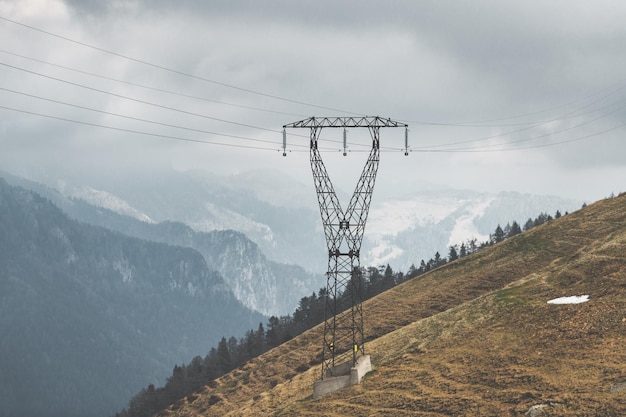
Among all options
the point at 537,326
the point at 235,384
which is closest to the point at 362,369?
the point at 537,326

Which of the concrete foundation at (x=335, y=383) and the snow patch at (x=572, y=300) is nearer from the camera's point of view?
the concrete foundation at (x=335, y=383)

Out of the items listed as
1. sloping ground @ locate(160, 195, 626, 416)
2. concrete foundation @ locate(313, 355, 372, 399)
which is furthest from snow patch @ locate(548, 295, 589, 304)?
concrete foundation @ locate(313, 355, 372, 399)

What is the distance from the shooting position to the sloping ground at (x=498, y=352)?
6975cm

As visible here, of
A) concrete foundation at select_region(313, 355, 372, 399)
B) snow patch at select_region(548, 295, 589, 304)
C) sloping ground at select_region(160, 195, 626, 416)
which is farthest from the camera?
snow patch at select_region(548, 295, 589, 304)

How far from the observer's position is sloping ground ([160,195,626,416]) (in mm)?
69750

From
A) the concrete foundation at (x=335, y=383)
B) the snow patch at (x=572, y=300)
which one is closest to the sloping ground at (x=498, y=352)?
the snow patch at (x=572, y=300)

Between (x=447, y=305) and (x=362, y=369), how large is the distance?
53935 mm

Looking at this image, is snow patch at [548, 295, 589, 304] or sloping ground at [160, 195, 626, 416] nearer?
sloping ground at [160, 195, 626, 416]

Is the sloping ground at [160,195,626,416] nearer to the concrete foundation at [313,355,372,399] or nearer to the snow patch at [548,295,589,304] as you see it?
the snow patch at [548,295,589,304]

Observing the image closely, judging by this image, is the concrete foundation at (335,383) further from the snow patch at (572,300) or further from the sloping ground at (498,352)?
the snow patch at (572,300)

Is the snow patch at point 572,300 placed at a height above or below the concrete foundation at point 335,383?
above

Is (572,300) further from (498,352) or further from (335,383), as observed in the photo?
(335,383)

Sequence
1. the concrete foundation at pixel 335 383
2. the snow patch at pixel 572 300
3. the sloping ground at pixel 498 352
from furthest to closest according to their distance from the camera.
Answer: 1. the snow patch at pixel 572 300
2. the concrete foundation at pixel 335 383
3. the sloping ground at pixel 498 352

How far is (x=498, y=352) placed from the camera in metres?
86.1
